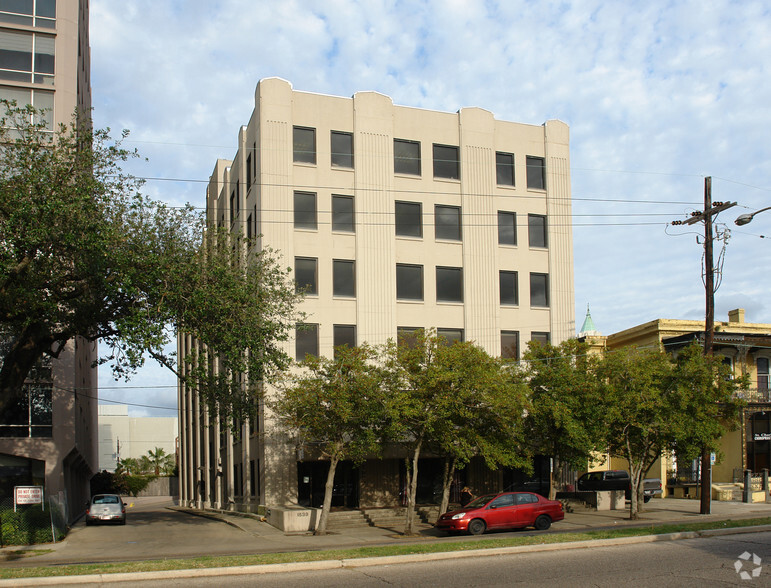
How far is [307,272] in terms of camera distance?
36.7 m

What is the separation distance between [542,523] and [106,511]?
22.1 m

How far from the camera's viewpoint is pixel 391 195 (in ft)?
127

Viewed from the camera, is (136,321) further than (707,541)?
Yes

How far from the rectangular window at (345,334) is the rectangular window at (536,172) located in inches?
514

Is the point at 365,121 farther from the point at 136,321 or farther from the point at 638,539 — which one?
the point at 638,539

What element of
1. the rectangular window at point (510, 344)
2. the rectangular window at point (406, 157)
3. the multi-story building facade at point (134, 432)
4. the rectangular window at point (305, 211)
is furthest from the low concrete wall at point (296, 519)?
the multi-story building facade at point (134, 432)

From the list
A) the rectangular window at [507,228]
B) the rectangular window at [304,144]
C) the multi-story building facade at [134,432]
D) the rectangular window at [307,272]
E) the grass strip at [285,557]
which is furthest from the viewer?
the multi-story building facade at [134,432]

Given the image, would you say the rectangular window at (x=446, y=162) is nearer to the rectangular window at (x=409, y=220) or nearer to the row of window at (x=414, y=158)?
the row of window at (x=414, y=158)

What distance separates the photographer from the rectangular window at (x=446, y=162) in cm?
4006

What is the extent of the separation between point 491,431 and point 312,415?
7.15 m

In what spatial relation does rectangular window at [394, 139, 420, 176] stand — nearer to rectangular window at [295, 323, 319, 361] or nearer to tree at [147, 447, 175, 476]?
rectangular window at [295, 323, 319, 361]

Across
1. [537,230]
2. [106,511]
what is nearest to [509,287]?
[537,230]

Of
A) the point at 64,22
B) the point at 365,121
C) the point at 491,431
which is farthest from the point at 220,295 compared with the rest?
the point at 64,22

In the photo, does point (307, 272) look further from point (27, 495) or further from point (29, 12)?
point (29, 12)
